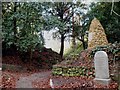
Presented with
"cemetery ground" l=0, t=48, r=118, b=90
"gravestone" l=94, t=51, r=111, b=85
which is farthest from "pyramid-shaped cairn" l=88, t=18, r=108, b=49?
"gravestone" l=94, t=51, r=111, b=85

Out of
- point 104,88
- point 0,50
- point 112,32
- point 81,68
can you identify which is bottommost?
point 104,88

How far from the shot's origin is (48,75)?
12.0 feet

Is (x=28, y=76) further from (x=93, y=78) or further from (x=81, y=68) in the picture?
(x=93, y=78)

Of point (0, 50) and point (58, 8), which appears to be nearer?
point (0, 50)

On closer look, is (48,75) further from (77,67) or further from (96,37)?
(96,37)

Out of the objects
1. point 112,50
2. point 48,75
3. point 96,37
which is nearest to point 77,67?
point 48,75

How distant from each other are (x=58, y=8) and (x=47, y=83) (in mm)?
2257

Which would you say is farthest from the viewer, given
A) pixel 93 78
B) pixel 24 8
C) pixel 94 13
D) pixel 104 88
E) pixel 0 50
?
pixel 94 13

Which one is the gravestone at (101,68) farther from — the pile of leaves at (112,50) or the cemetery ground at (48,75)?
the pile of leaves at (112,50)

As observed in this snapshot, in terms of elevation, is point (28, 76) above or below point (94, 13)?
below

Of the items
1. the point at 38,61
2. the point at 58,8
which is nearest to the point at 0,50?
the point at 38,61

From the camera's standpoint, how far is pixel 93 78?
3109 millimetres

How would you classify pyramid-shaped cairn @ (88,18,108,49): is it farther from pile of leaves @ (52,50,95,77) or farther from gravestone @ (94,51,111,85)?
gravestone @ (94,51,111,85)

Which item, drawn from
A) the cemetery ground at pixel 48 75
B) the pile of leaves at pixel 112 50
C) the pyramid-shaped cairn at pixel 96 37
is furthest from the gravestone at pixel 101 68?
the pyramid-shaped cairn at pixel 96 37
